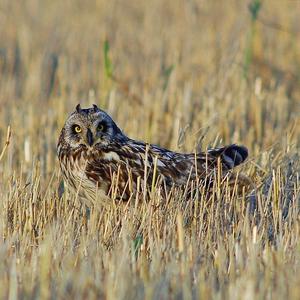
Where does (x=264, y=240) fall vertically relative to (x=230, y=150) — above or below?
below

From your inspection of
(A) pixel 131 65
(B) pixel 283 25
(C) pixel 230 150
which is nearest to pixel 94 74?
(A) pixel 131 65

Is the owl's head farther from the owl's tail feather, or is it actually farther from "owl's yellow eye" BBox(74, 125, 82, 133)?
the owl's tail feather

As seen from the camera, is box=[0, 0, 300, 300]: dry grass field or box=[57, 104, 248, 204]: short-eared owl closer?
box=[0, 0, 300, 300]: dry grass field

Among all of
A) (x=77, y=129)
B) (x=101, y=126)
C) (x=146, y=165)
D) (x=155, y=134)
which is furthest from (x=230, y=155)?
(x=155, y=134)

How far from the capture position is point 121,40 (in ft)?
40.5

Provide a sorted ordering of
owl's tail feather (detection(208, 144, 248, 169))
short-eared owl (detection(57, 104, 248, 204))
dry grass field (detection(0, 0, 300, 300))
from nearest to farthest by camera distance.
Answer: dry grass field (detection(0, 0, 300, 300)) < short-eared owl (detection(57, 104, 248, 204)) < owl's tail feather (detection(208, 144, 248, 169))

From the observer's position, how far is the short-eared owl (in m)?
6.12

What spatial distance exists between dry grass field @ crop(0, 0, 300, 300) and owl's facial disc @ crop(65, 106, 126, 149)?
37cm

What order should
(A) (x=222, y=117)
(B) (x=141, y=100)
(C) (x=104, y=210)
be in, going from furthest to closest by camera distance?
(B) (x=141, y=100)
(A) (x=222, y=117)
(C) (x=104, y=210)

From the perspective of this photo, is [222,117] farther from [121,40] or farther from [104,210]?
[121,40]

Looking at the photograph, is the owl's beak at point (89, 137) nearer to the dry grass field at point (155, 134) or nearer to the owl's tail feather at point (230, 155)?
the dry grass field at point (155, 134)

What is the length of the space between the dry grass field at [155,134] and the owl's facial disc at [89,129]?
1.23 feet

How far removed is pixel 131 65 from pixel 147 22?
1.85 meters

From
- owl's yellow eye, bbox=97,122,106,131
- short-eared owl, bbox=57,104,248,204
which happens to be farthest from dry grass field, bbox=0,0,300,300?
owl's yellow eye, bbox=97,122,106,131
